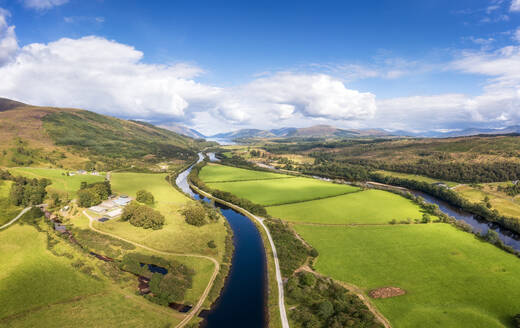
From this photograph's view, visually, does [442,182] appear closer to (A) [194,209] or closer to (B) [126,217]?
(A) [194,209]

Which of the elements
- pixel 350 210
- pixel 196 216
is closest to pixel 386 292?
pixel 350 210

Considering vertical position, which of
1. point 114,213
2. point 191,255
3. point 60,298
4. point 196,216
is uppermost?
point 196,216

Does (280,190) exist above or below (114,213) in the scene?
above

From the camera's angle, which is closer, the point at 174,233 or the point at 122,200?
the point at 174,233

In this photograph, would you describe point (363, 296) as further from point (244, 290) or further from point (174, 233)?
point (174, 233)

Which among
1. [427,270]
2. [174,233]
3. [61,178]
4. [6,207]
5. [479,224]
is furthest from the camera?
[61,178]

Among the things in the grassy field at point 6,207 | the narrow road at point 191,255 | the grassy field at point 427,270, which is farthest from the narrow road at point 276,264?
the grassy field at point 6,207

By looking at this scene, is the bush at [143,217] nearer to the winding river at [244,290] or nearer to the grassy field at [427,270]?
the winding river at [244,290]

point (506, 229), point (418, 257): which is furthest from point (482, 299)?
point (506, 229)
